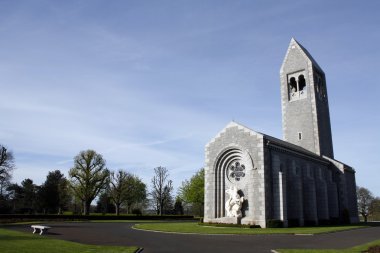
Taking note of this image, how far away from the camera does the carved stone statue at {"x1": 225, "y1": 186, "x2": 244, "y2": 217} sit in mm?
34312

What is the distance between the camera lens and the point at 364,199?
85.2 metres

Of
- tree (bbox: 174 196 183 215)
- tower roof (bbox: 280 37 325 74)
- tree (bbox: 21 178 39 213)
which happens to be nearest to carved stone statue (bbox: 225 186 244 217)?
tower roof (bbox: 280 37 325 74)

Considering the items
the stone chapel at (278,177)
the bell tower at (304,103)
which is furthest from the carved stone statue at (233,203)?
the bell tower at (304,103)

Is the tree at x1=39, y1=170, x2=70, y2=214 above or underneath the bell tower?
underneath

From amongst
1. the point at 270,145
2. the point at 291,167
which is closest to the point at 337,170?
the point at 291,167

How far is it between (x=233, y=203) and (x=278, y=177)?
5.38 m

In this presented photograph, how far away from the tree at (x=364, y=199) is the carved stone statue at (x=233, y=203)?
2447 inches

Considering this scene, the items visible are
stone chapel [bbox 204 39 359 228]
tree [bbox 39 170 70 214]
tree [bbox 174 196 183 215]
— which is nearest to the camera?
stone chapel [bbox 204 39 359 228]

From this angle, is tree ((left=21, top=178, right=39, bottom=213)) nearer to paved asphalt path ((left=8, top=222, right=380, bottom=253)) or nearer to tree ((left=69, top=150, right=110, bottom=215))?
tree ((left=69, top=150, right=110, bottom=215))

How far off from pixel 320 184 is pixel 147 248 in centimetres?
3187

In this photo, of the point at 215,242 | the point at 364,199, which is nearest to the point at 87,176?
the point at 215,242

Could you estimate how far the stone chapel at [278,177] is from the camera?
112 feet

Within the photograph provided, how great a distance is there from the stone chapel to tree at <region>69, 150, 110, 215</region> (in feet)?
104

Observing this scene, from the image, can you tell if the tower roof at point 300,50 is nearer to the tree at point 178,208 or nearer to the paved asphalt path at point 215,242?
the paved asphalt path at point 215,242
